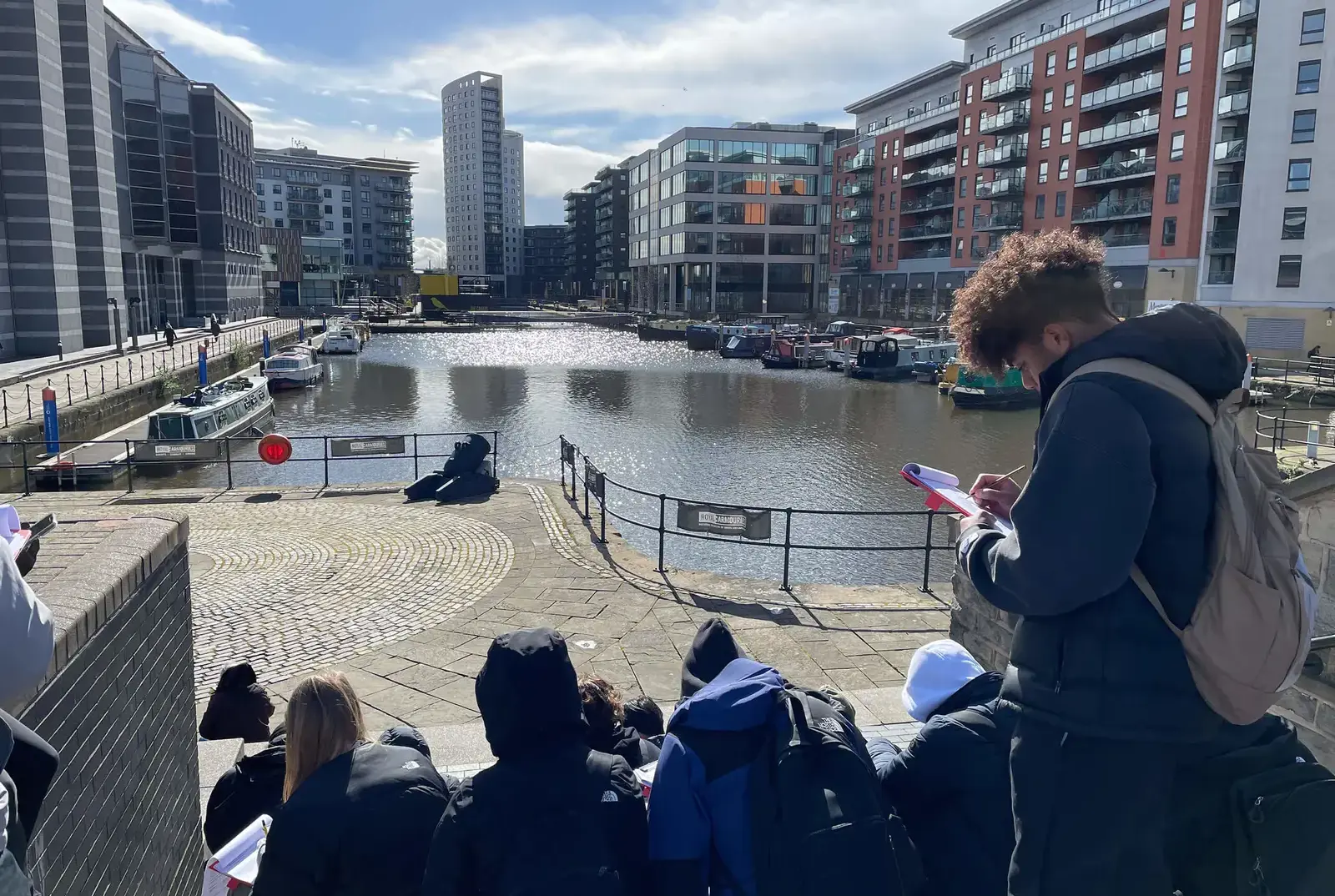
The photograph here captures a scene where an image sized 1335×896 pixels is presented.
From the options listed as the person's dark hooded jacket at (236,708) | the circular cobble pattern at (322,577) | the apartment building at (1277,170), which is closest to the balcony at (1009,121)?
the apartment building at (1277,170)

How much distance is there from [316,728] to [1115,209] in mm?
59558

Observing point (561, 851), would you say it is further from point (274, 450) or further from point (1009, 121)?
point (1009, 121)

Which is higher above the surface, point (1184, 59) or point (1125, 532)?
point (1184, 59)

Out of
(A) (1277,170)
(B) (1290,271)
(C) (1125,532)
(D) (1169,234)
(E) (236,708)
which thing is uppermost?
(A) (1277,170)

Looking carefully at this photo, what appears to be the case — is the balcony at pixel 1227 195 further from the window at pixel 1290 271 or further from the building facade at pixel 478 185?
the building facade at pixel 478 185

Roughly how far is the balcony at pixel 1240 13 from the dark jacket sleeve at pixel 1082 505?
182 feet

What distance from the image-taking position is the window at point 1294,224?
43094 mm

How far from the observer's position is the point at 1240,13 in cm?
4469

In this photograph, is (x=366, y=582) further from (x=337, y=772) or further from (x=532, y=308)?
(x=532, y=308)

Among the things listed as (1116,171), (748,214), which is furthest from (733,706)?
(748,214)

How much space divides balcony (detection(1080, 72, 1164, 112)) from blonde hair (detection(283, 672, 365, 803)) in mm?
58813

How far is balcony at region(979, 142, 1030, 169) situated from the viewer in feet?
199

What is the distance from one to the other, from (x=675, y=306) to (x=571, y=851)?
100 meters

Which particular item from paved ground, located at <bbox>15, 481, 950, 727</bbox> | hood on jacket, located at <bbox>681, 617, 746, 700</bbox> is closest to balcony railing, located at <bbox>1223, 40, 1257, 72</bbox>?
paved ground, located at <bbox>15, 481, 950, 727</bbox>
